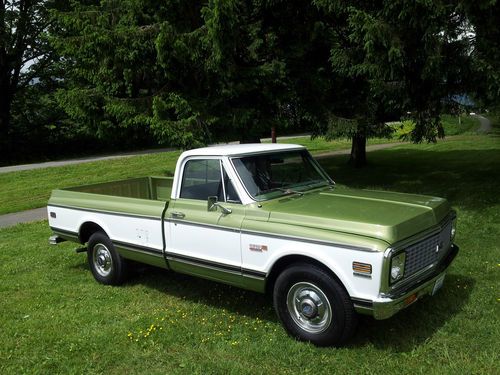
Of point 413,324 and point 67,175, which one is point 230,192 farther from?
point 67,175

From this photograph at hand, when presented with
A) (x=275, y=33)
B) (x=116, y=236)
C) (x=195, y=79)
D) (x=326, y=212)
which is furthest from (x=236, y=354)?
(x=275, y=33)

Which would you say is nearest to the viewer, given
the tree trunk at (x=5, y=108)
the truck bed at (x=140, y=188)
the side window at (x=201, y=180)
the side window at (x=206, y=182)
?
the side window at (x=206, y=182)

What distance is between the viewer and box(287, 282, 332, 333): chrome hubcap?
4.35 metres

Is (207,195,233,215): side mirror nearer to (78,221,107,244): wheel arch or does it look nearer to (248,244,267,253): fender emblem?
(248,244,267,253): fender emblem

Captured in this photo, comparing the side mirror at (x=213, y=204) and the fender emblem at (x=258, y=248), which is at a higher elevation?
the side mirror at (x=213, y=204)

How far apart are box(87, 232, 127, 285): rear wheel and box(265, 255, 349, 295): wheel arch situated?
2.29 meters

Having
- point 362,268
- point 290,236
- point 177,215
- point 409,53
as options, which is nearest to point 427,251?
point 362,268

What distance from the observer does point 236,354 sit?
441 cm

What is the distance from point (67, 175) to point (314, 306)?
1725 cm

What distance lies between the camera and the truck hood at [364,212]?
414 cm

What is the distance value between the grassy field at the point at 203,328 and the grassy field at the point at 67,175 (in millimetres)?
7401

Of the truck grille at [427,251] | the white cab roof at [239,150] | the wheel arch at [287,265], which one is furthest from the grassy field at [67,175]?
the wheel arch at [287,265]

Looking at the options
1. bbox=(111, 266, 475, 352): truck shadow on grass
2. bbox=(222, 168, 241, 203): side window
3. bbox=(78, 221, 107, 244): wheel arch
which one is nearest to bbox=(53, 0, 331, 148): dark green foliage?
bbox=(78, 221, 107, 244): wheel arch

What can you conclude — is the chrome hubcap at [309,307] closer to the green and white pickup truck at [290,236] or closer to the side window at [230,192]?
the green and white pickup truck at [290,236]
